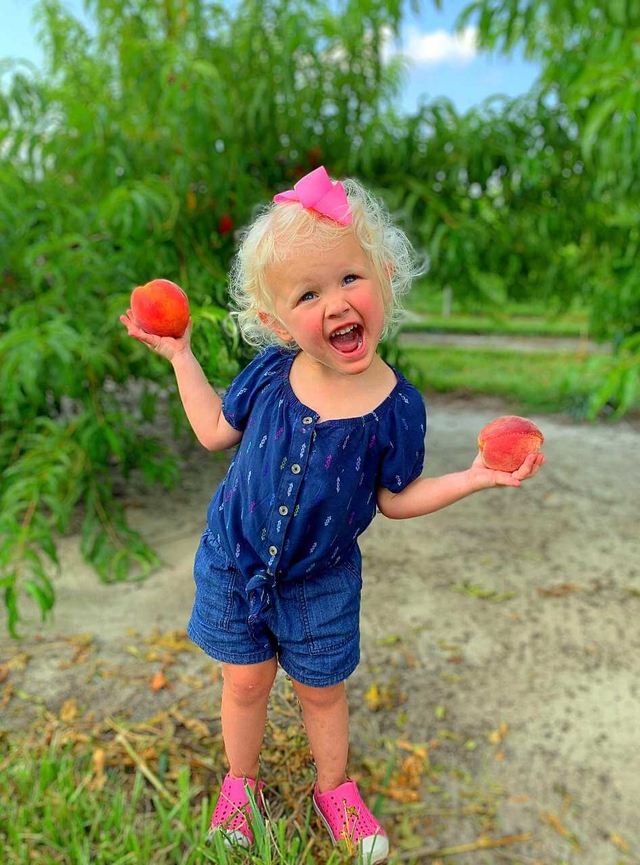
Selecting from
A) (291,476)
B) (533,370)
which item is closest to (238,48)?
(291,476)

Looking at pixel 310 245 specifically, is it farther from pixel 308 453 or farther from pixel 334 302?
pixel 308 453

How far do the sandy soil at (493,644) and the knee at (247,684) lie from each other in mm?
767

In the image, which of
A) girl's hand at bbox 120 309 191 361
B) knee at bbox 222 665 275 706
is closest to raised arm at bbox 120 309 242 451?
girl's hand at bbox 120 309 191 361

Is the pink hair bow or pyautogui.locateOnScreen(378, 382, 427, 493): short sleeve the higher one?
the pink hair bow

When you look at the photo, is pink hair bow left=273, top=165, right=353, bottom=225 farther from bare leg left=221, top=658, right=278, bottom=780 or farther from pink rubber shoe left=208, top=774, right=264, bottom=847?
pink rubber shoe left=208, top=774, right=264, bottom=847

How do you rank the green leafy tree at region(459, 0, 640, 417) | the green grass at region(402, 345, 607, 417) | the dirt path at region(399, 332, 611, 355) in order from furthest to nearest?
the dirt path at region(399, 332, 611, 355), the green grass at region(402, 345, 607, 417), the green leafy tree at region(459, 0, 640, 417)

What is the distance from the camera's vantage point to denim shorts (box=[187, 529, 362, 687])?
135cm

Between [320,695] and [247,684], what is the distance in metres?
0.14

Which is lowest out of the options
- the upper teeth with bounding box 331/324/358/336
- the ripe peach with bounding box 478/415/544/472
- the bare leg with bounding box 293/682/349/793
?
the bare leg with bounding box 293/682/349/793

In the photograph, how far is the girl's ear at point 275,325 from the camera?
49.6 inches

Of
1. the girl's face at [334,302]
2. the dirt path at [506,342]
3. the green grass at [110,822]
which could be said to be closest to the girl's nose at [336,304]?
the girl's face at [334,302]

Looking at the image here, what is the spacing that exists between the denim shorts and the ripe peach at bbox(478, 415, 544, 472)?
0.39 meters

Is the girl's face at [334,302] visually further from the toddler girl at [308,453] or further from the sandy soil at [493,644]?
the sandy soil at [493,644]

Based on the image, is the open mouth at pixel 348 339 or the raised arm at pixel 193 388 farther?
the raised arm at pixel 193 388
